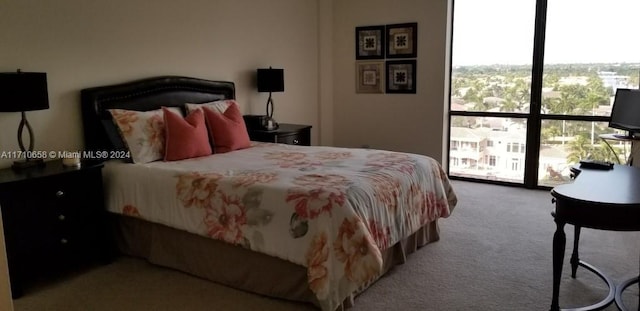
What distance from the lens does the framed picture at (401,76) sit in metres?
5.85

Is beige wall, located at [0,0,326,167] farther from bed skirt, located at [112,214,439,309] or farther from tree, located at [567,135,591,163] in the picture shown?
tree, located at [567,135,591,163]

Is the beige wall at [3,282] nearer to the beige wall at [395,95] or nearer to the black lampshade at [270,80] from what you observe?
the black lampshade at [270,80]

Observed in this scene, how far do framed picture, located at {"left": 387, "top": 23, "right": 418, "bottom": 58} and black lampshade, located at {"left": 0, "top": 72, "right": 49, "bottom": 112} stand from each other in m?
3.92

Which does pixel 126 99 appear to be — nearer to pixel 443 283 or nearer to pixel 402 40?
pixel 443 283

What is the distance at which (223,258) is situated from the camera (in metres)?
3.07

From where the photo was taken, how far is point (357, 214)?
266cm

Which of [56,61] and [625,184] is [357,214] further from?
[56,61]

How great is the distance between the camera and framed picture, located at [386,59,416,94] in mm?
5848

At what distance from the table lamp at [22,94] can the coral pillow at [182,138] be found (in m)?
0.85

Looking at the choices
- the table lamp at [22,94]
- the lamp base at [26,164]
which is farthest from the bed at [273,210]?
the table lamp at [22,94]

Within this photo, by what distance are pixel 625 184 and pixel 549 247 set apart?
1.20 metres

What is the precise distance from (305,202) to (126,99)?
201 cm

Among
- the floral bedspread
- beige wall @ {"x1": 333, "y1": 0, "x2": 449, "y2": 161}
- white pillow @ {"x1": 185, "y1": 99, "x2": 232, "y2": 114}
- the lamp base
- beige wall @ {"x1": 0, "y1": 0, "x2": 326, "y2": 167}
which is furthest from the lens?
beige wall @ {"x1": 333, "y1": 0, "x2": 449, "y2": 161}

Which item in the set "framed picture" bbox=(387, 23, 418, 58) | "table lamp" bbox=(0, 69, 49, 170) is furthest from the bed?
"framed picture" bbox=(387, 23, 418, 58)
